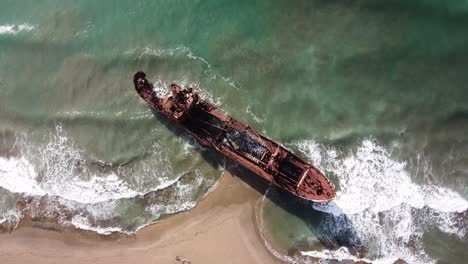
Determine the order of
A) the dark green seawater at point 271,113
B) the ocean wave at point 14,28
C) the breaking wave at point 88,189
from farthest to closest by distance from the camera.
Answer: the ocean wave at point 14,28, the breaking wave at point 88,189, the dark green seawater at point 271,113

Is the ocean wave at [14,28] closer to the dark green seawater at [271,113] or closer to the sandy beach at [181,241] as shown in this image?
the dark green seawater at [271,113]

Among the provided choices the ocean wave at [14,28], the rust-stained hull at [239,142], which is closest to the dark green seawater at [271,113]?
the ocean wave at [14,28]

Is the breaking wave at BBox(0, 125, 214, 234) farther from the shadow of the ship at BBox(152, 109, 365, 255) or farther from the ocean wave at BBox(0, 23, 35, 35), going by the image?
the ocean wave at BBox(0, 23, 35, 35)

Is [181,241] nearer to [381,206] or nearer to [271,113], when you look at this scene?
[271,113]

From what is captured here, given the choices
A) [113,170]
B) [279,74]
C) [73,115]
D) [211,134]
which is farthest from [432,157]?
[73,115]

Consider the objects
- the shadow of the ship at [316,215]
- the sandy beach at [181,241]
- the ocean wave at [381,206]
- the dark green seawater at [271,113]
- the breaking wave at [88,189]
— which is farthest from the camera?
the breaking wave at [88,189]

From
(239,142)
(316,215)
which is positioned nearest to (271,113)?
(239,142)
